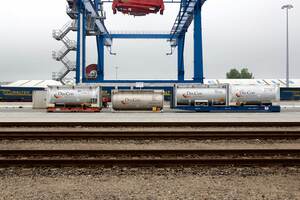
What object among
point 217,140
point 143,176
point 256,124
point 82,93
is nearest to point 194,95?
point 82,93

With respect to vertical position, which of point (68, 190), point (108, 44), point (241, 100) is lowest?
point (68, 190)

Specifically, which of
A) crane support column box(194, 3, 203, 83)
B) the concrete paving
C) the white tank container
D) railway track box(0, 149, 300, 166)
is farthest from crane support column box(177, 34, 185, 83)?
railway track box(0, 149, 300, 166)

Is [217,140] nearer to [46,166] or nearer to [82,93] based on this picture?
[46,166]

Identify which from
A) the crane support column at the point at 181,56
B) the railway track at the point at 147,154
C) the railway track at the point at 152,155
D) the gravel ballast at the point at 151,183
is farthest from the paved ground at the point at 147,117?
the crane support column at the point at 181,56

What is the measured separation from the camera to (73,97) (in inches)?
914

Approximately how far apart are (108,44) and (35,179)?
37920mm

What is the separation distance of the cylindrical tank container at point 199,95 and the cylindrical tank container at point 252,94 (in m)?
0.89

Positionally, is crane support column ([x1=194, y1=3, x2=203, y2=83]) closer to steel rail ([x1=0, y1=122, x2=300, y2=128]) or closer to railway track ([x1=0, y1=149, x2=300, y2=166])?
steel rail ([x1=0, y1=122, x2=300, y2=128])

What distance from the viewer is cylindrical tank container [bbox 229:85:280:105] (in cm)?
2367

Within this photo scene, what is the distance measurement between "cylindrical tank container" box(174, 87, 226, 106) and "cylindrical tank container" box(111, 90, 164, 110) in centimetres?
190

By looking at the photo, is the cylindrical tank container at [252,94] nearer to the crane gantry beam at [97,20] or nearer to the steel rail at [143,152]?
the steel rail at [143,152]

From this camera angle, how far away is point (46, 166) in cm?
638

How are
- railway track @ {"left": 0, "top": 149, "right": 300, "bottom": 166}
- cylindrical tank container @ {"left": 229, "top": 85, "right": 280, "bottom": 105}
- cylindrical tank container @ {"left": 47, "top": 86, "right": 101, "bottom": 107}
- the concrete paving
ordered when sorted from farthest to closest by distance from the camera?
cylindrical tank container @ {"left": 229, "top": 85, "right": 280, "bottom": 105}
cylindrical tank container @ {"left": 47, "top": 86, "right": 101, "bottom": 107}
the concrete paving
railway track @ {"left": 0, "top": 149, "right": 300, "bottom": 166}

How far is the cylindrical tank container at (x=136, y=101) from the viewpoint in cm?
2258
